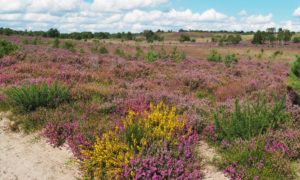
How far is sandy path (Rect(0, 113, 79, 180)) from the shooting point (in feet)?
18.4

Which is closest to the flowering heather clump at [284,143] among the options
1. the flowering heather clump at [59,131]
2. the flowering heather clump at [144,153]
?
the flowering heather clump at [144,153]

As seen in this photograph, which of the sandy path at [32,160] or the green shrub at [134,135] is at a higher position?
the green shrub at [134,135]

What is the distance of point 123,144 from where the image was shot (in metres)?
5.62

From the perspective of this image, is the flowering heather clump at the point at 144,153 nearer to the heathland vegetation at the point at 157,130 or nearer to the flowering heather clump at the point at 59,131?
the heathland vegetation at the point at 157,130

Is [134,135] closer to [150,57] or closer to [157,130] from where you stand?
[157,130]

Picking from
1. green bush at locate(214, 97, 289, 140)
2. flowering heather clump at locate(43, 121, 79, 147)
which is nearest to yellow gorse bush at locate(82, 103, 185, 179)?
green bush at locate(214, 97, 289, 140)

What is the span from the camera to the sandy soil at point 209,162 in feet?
17.5

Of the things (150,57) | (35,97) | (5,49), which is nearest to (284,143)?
(35,97)

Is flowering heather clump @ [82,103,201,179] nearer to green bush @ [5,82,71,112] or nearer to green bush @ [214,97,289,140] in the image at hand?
green bush @ [214,97,289,140]

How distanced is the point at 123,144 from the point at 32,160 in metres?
1.92

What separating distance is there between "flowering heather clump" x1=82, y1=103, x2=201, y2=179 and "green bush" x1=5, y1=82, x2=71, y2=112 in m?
2.81

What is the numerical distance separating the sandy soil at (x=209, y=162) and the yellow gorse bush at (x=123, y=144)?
1.94 feet

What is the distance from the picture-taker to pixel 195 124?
6898 mm

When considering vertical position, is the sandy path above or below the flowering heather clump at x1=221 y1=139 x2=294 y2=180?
below
